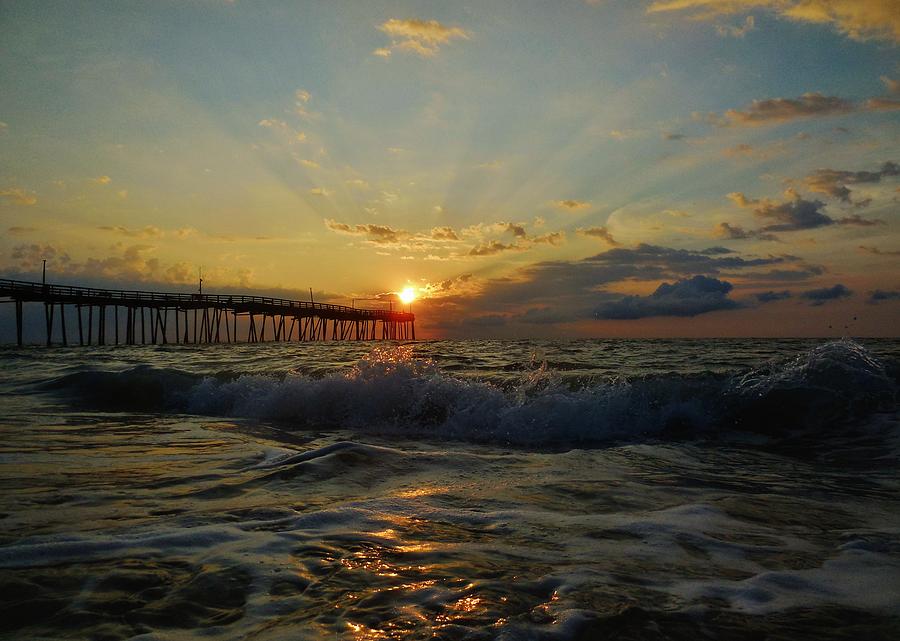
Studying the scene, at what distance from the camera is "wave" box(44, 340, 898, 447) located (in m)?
9.48

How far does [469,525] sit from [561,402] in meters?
5.99

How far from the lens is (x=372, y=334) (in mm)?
100250

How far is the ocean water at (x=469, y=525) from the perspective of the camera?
277 cm

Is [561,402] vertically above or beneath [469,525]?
above

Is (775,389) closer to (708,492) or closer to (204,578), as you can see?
(708,492)

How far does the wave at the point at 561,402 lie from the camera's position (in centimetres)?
948

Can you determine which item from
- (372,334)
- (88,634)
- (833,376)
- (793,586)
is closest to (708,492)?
(793,586)

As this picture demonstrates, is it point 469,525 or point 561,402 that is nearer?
point 469,525

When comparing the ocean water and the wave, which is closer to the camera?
the ocean water

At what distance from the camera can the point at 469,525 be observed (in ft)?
13.7

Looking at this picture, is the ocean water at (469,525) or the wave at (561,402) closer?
the ocean water at (469,525)

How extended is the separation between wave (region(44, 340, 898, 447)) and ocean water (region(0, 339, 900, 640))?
0.08 meters

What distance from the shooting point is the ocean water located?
2.77 metres

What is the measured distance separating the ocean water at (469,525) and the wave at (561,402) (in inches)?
3.2
